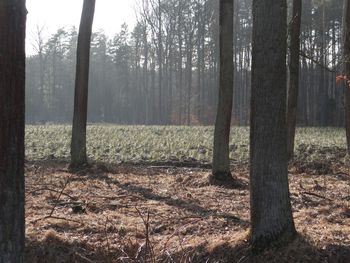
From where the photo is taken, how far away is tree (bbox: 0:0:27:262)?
3.87 m

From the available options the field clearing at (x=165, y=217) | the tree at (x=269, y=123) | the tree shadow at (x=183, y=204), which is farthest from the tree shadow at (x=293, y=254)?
the tree shadow at (x=183, y=204)

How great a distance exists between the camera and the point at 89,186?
31.9 ft

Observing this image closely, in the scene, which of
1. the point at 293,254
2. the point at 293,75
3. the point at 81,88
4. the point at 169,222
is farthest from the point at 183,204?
the point at 293,75

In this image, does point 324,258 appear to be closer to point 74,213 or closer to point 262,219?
point 262,219

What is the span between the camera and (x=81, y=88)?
12.2 meters

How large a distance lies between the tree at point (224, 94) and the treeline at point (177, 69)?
19.4 m

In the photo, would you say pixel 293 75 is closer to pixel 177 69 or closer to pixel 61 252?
pixel 61 252

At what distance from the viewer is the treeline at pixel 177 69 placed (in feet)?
158

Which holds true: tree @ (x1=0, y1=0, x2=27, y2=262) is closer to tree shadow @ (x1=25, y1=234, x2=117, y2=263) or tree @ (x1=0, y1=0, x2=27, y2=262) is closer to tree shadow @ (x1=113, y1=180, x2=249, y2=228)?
tree shadow @ (x1=25, y1=234, x2=117, y2=263)

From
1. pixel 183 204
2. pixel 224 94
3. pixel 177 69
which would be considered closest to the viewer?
pixel 183 204

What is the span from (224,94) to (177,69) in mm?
54295

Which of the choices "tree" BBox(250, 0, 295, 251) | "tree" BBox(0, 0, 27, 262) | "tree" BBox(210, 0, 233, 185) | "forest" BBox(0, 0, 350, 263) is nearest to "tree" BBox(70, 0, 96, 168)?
"forest" BBox(0, 0, 350, 263)

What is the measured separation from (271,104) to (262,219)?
4.01 feet

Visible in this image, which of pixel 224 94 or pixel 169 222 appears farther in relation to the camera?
pixel 224 94
